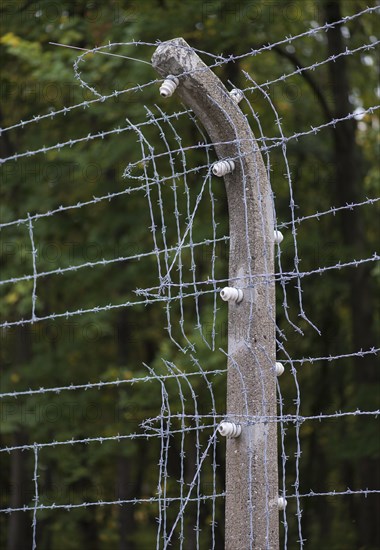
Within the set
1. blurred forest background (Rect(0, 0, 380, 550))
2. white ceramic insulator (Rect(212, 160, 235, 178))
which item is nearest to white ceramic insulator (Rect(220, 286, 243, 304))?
white ceramic insulator (Rect(212, 160, 235, 178))

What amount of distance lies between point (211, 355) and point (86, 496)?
6075 mm

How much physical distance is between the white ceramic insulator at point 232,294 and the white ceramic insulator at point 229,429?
0.37 m

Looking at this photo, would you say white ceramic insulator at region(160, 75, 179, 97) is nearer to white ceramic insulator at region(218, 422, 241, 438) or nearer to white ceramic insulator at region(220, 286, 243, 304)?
white ceramic insulator at region(220, 286, 243, 304)

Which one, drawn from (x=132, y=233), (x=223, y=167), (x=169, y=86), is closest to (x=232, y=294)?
(x=223, y=167)

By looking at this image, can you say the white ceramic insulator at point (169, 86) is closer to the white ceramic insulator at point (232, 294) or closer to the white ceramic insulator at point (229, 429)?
the white ceramic insulator at point (232, 294)

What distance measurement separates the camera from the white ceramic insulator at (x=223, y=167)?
9.98 ft

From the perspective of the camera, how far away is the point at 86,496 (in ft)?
45.4

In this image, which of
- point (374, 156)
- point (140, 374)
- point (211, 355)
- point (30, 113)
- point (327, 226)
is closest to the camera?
point (211, 355)

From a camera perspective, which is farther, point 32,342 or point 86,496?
point 86,496

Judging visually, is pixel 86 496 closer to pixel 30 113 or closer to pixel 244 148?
pixel 30 113

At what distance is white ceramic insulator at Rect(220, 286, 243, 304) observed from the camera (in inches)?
117

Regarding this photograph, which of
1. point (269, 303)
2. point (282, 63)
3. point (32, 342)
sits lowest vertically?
point (269, 303)

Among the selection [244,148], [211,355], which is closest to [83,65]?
[211,355]

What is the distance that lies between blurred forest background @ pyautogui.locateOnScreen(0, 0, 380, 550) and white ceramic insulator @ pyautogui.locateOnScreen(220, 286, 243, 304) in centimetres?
544
